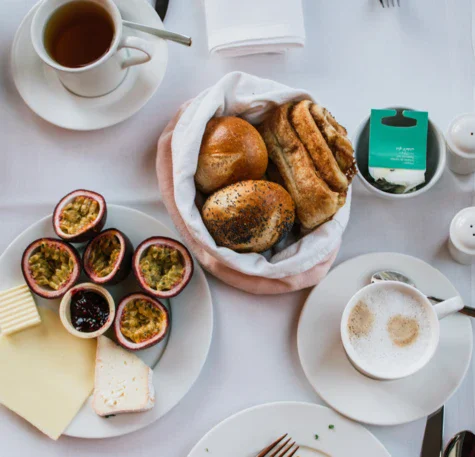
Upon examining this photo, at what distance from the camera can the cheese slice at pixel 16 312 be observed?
1257 mm

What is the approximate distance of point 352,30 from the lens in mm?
1409

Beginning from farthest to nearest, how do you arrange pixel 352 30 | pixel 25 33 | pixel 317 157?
pixel 352 30, pixel 25 33, pixel 317 157

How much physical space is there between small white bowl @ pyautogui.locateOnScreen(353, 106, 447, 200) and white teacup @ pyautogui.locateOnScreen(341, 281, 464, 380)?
19 cm

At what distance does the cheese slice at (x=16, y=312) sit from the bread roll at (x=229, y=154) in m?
0.41

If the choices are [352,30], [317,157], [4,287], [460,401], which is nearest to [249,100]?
[317,157]

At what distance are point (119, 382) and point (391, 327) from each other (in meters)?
0.54

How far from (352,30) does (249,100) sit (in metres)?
0.33

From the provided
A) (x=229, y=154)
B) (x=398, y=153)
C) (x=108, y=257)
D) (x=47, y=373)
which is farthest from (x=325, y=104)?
(x=47, y=373)

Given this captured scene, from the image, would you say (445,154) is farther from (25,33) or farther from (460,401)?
(25,33)

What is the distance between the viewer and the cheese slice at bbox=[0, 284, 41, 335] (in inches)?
49.5

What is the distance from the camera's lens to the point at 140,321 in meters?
1.28

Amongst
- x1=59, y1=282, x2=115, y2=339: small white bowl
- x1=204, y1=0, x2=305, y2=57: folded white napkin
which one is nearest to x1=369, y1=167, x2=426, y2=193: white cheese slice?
x1=204, y1=0, x2=305, y2=57: folded white napkin

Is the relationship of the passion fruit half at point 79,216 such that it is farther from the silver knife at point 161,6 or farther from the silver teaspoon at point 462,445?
the silver teaspoon at point 462,445

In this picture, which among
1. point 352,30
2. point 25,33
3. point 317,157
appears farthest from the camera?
point 352,30
